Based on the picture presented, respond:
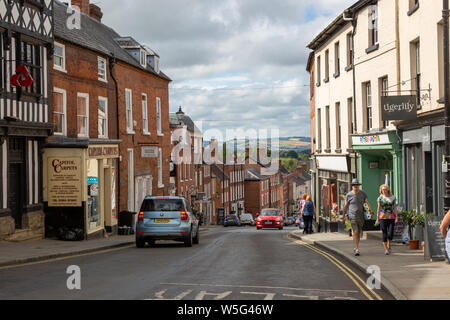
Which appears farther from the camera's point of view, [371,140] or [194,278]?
[371,140]

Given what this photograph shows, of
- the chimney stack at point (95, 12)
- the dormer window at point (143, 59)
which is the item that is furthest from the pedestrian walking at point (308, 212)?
the chimney stack at point (95, 12)

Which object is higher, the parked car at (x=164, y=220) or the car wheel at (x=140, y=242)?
the parked car at (x=164, y=220)

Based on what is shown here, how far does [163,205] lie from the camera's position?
19891mm

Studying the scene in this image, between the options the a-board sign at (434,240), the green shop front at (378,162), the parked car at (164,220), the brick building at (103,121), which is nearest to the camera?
the a-board sign at (434,240)

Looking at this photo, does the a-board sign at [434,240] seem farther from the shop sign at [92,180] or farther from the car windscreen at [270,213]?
the car windscreen at [270,213]

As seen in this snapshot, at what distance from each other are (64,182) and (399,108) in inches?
491

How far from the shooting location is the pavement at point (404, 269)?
993cm

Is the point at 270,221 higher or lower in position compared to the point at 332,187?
lower

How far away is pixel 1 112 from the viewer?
19.9 meters

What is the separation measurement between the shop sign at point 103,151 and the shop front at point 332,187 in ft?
34.4

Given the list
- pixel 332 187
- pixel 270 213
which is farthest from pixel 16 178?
pixel 270 213

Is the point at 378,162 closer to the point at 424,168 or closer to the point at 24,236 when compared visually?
the point at 424,168

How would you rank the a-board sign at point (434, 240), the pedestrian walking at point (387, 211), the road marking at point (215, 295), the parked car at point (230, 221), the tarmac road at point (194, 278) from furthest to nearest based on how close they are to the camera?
the parked car at point (230, 221)
the pedestrian walking at point (387, 211)
the a-board sign at point (434, 240)
the tarmac road at point (194, 278)
the road marking at point (215, 295)

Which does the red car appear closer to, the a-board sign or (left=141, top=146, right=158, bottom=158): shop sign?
(left=141, top=146, right=158, bottom=158): shop sign
